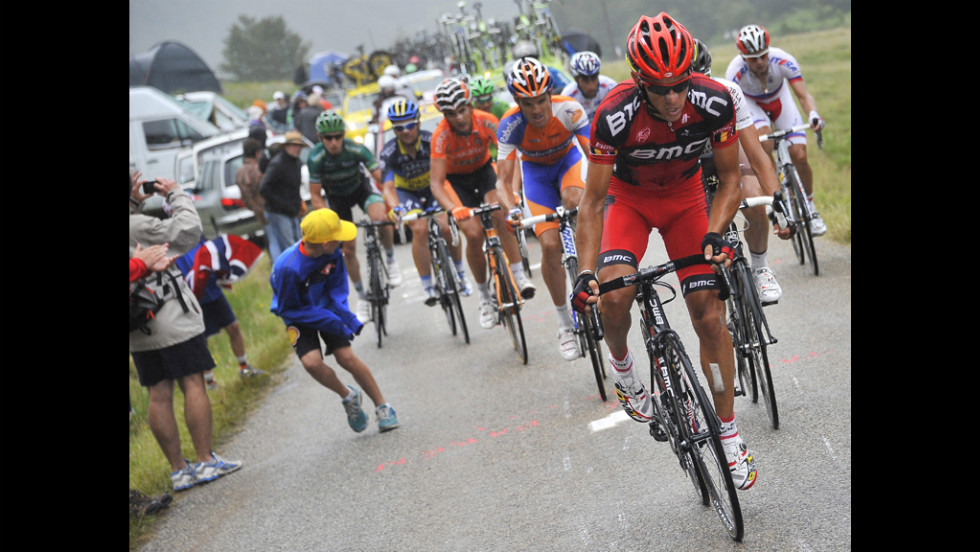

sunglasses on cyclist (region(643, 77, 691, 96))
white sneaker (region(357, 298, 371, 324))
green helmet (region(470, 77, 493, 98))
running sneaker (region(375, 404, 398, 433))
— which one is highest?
green helmet (region(470, 77, 493, 98))

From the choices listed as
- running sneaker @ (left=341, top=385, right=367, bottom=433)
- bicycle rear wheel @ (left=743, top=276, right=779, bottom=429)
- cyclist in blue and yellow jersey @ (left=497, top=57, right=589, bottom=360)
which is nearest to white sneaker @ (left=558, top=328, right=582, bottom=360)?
cyclist in blue and yellow jersey @ (left=497, top=57, right=589, bottom=360)

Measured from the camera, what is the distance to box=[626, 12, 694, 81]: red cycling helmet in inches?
167

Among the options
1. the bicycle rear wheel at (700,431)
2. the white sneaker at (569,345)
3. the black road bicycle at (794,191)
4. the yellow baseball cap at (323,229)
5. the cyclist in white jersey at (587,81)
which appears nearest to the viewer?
the bicycle rear wheel at (700,431)

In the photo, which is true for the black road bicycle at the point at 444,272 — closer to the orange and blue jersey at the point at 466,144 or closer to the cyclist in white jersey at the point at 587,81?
the orange and blue jersey at the point at 466,144

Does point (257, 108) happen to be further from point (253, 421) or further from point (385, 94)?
point (253, 421)

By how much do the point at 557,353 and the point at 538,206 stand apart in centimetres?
152

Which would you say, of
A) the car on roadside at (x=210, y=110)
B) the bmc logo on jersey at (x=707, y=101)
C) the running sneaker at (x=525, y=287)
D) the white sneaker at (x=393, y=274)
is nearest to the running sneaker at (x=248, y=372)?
the white sneaker at (x=393, y=274)

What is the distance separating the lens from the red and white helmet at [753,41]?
8.73 m

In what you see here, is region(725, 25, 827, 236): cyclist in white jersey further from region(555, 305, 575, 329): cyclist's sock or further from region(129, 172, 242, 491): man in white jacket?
region(129, 172, 242, 491): man in white jacket

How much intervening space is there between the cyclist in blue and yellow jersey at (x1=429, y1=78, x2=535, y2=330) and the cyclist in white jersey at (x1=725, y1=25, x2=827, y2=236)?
7.96 ft

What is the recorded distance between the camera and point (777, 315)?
8.06 metres

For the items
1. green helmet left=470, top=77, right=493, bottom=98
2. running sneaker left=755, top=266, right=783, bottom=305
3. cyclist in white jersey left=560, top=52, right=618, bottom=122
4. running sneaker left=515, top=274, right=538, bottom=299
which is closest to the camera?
running sneaker left=755, top=266, right=783, bottom=305

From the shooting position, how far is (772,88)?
9242 mm
